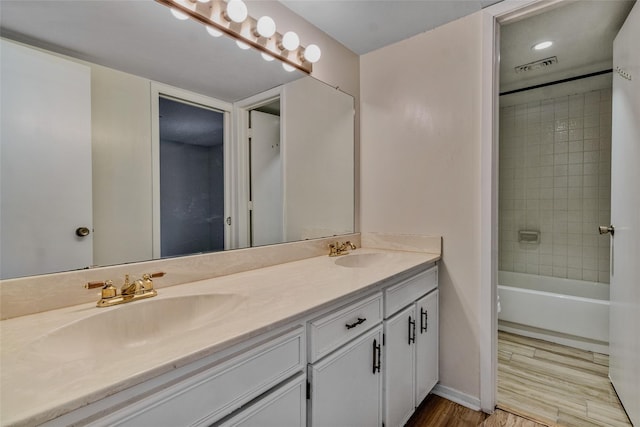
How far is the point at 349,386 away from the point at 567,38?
2476 mm

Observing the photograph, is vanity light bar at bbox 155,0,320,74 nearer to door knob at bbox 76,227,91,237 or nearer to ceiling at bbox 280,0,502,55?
ceiling at bbox 280,0,502,55

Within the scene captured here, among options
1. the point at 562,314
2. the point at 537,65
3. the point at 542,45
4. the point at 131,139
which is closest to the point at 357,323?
the point at 131,139

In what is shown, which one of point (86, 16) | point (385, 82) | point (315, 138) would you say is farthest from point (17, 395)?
point (385, 82)

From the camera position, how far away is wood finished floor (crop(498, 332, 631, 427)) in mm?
1552

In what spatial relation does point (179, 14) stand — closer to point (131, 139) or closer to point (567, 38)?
point (131, 139)

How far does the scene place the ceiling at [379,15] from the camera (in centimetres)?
156

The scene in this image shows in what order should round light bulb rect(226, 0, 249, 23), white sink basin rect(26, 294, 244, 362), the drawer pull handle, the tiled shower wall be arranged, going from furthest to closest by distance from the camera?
the tiled shower wall → round light bulb rect(226, 0, 249, 23) → the drawer pull handle → white sink basin rect(26, 294, 244, 362)

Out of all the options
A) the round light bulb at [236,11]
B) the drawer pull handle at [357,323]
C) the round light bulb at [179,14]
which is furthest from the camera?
the round light bulb at [236,11]

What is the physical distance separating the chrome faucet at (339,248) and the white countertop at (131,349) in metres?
0.54

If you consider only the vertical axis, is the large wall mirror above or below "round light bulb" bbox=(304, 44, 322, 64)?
below

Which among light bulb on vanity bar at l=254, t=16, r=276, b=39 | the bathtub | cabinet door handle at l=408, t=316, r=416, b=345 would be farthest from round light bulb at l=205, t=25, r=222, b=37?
the bathtub

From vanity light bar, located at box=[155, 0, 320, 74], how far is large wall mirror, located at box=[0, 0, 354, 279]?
4 centimetres

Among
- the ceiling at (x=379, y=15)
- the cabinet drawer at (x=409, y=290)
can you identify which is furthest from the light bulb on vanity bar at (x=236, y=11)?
the cabinet drawer at (x=409, y=290)

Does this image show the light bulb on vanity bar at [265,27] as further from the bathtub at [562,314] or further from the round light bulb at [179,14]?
the bathtub at [562,314]
